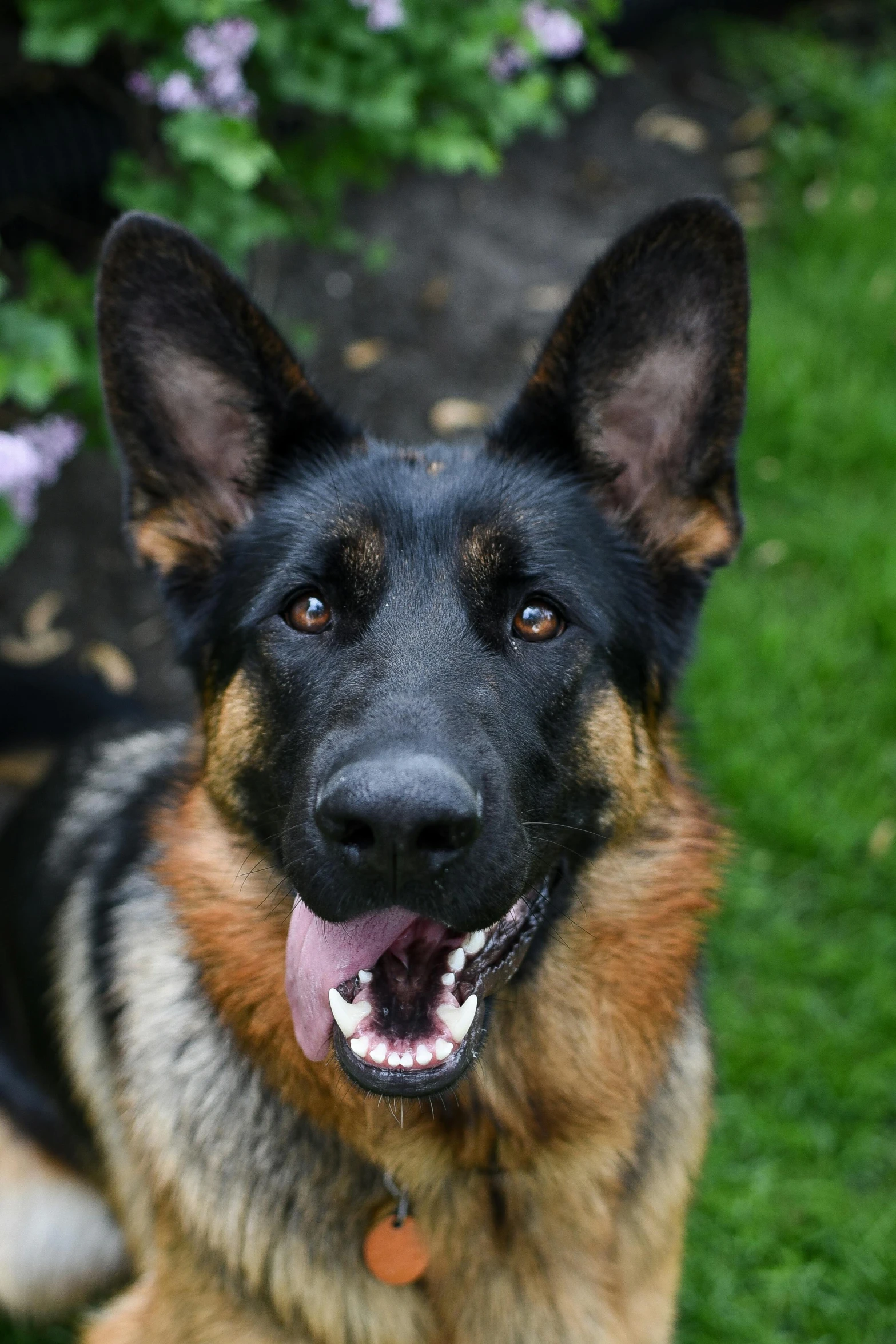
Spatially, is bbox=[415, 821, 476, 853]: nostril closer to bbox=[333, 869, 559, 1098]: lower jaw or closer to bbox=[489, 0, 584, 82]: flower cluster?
bbox=[333, 869, 559, 1098]: lower jaw

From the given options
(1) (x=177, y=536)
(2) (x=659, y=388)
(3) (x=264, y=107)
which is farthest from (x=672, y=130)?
(1) (x=177, y=536)

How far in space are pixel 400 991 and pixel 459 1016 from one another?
A: 5.4 inches

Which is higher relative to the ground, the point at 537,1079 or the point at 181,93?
the point at 181,93

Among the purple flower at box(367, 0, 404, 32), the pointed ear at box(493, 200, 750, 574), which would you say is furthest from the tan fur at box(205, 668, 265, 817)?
the purple flower at box(367, 0, 404, 32)

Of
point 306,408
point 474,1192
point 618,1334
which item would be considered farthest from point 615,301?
point 618,1334

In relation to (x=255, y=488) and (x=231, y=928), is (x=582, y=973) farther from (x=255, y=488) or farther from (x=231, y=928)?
(x=255, y=488)

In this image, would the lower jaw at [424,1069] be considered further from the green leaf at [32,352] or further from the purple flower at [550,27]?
the purple flower at [550,27]

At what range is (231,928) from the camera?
8.25 feet

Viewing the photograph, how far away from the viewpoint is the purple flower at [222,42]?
143 inches

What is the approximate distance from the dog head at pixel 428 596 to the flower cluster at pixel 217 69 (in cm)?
160

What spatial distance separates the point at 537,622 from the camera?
7.84 feet

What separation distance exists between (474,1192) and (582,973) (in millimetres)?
515

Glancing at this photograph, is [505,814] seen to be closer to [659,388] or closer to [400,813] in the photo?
[400,813]

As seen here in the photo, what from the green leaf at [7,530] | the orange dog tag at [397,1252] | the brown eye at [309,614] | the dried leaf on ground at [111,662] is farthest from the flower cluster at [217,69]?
the orange dog tag at [397,1252]
